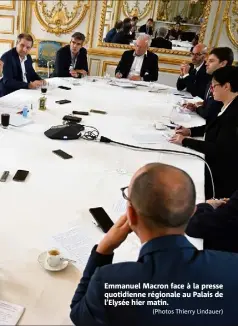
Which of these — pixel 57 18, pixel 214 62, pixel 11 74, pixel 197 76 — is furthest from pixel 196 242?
pixel 57 18

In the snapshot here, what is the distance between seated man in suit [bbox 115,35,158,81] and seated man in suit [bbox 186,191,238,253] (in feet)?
11.4

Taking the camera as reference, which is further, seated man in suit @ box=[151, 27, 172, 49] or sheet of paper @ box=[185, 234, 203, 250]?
seated man in suit @ box=[151, 27, 172, 49]

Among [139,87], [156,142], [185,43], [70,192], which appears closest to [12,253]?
[70,192]

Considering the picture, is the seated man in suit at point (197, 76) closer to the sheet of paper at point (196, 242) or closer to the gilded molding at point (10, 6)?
the sheet of paper at point (196, 242)

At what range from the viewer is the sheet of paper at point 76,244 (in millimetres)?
1041

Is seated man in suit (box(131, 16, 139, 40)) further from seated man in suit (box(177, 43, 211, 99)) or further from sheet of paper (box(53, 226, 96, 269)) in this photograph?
sheet of paper (box(53, 226, 96, 269))

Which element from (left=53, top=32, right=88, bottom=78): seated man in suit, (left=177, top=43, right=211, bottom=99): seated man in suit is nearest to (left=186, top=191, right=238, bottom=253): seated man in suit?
(left=177, top=43, right=211, bottom=99): seated man in suit

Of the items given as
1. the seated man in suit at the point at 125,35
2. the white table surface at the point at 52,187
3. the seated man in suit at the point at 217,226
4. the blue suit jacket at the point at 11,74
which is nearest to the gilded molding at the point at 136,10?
the seated man in suit at the point at 125,35

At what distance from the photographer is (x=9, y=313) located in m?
0.81

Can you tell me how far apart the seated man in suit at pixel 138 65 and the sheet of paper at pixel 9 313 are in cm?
399

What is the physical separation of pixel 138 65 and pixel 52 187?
3585mm

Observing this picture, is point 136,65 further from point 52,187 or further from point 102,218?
point 102,218

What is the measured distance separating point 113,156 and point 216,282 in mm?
1216

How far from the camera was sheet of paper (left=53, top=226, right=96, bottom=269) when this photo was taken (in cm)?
104
